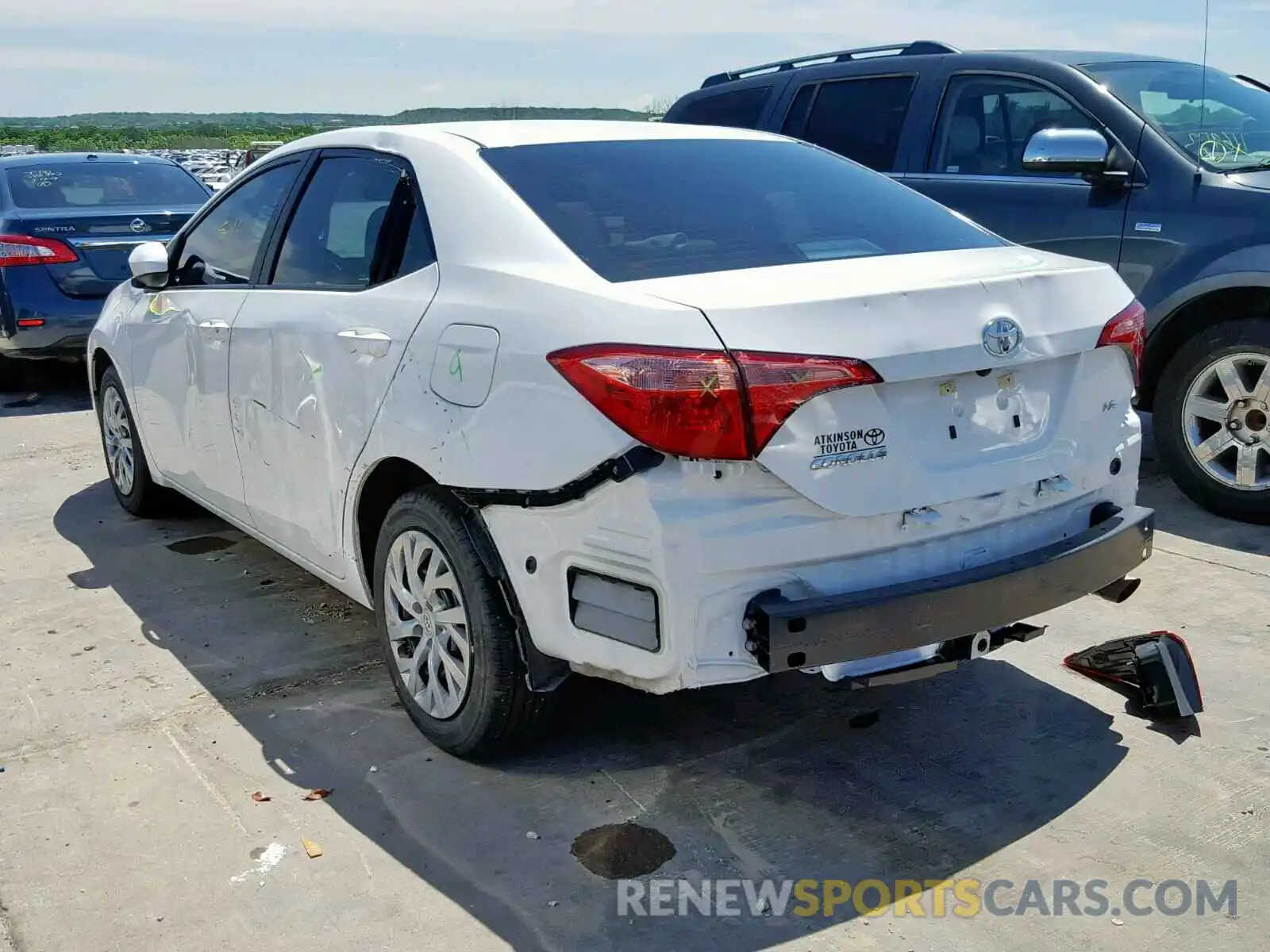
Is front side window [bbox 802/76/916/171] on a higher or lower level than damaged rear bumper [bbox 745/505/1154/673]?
higher

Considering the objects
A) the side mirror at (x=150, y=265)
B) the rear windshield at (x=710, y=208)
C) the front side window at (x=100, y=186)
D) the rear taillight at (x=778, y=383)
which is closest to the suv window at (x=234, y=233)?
the side mirror at (x=150, y=265)

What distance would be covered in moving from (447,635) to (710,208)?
135 centimetres

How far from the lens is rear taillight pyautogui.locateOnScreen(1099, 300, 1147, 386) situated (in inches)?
131

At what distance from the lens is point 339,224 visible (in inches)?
161

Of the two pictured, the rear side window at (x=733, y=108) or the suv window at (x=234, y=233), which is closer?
the suv window at (x=234, y=233)

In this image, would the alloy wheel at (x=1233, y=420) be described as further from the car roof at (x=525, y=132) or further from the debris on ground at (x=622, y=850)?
the debris on ground at (x=622, y=850)

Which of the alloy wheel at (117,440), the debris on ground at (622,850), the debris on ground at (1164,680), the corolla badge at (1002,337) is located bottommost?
the debris on ground at (622,850)

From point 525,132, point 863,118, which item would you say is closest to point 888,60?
point 863,118

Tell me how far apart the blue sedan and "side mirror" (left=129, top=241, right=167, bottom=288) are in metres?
3.71

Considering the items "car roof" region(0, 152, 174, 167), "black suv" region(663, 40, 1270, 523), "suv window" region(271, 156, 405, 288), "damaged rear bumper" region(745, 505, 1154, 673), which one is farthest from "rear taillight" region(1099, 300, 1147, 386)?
"car roof" region(0, 152, 174, 167)

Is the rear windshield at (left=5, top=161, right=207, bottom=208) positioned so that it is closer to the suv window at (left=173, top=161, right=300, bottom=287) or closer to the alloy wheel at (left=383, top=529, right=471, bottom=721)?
the suv window at (left=173, top=161, right=300, bottom=287)

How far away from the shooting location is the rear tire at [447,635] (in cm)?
326

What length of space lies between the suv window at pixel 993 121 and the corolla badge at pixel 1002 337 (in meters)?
3.29

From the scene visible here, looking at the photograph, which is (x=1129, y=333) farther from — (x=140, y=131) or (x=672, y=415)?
(x=140, y=131)
